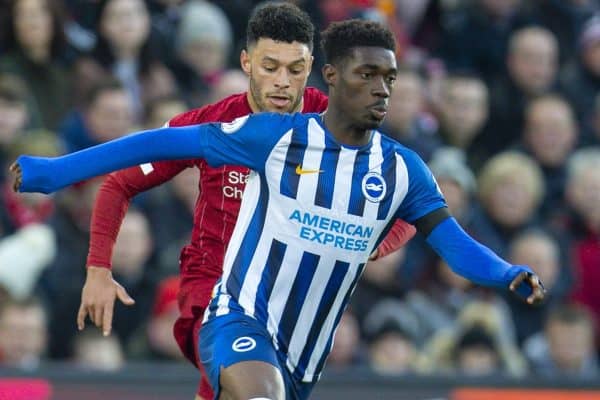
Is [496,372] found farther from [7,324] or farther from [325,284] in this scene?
[325,284]

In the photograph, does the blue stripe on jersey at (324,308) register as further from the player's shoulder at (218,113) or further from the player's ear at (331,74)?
the player's shoulder at (218,113)

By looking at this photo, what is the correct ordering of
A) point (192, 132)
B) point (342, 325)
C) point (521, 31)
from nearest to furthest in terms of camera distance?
point (192, 132)
point (342, 325)
point (521, 31)

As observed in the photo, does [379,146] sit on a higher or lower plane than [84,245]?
higher

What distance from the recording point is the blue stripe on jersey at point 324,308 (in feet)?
20.6

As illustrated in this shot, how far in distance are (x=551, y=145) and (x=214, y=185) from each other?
5437 mm

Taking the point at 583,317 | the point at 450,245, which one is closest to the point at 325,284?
the point at 450,245

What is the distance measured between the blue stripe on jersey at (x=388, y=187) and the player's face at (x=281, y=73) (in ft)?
1.74

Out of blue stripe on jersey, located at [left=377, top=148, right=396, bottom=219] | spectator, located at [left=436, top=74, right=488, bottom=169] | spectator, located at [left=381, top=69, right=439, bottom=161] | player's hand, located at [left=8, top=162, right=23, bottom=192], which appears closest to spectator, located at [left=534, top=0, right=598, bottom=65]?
spectator, located at [left=436, top=74, right=488, bottom=169]

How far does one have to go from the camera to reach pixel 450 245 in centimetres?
621

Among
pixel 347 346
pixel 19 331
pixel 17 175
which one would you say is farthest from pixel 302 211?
pixel 347 346

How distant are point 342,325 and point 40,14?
2815 millimetres

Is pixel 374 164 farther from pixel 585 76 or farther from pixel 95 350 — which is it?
pixel 585 76

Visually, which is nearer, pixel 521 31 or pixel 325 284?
pixel 325 284

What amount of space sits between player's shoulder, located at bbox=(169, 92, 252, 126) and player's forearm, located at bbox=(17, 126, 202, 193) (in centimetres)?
56
